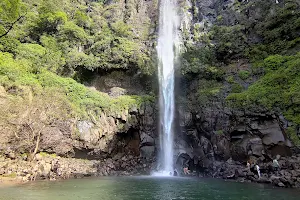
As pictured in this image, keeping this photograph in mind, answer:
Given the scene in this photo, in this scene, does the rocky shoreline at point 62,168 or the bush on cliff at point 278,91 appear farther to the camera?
the bush on cliff at point 278,91

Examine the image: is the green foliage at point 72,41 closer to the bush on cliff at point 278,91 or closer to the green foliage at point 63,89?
the green foliage at point 63,89

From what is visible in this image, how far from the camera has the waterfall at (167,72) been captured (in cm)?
2720

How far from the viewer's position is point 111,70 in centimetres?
3231

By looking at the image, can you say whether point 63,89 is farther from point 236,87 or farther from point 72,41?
point 236,87

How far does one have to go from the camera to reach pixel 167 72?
32.4 metres

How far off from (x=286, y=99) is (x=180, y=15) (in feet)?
73.0

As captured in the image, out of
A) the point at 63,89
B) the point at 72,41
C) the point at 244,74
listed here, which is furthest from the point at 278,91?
the point at 72,41

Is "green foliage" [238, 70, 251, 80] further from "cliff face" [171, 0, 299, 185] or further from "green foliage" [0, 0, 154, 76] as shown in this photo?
"green foliage" [0, 0, 154, 76]

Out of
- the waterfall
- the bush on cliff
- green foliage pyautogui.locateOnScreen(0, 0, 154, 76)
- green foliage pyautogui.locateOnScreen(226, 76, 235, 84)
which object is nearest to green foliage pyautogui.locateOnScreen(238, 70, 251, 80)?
green foliage pyautogui.locateOnScreen(226, 76, 235, 84)

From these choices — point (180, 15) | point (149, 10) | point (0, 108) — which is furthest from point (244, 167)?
point (149, 10)

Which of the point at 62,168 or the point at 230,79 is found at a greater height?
the point at 230,79

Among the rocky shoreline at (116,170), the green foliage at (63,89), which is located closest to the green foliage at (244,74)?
the rocky shoreline at (116,170)

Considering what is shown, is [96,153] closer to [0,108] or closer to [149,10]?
[0,108]

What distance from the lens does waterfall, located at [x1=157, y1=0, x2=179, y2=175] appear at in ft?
89.2
